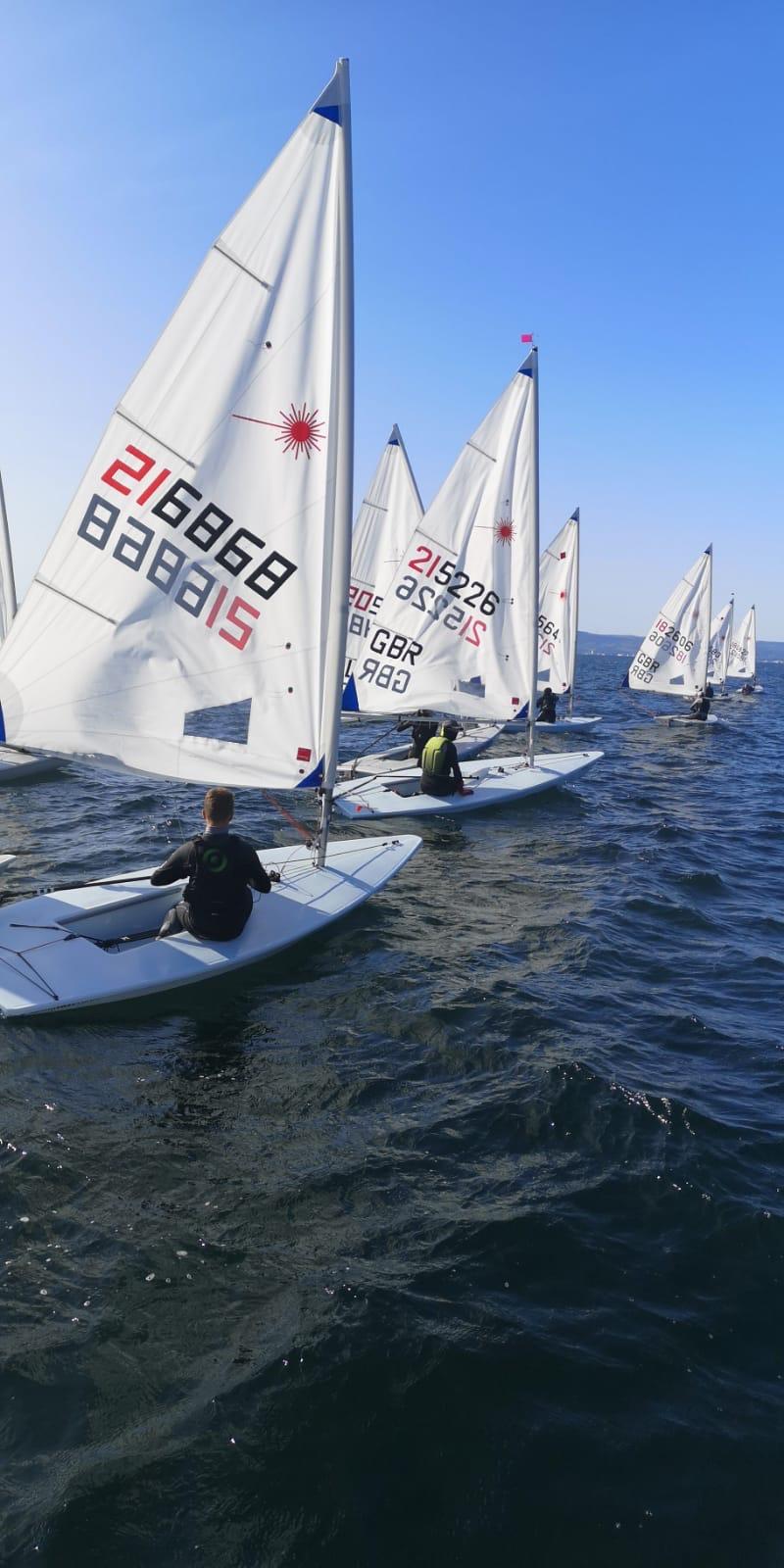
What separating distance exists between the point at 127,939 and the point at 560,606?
22.7 m

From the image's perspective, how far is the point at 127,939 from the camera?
7996 millimetres

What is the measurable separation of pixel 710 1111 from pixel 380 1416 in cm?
352

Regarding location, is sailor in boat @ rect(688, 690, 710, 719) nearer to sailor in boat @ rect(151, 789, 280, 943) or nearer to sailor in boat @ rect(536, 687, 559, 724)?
sailor in boat @ rect(536, 687, 559, 724)

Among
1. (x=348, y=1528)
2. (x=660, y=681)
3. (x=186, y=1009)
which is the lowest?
(x=348, y=1528)

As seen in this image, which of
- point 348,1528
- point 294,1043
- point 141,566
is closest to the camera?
point 348,1528

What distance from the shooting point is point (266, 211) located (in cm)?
710

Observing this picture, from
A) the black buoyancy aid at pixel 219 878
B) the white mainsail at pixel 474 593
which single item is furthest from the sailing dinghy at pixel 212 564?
the white mainsail at pixel 474 593

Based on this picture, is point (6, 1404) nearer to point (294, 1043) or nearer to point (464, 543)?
point (294, 1043)

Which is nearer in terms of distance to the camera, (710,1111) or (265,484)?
(710,1111)

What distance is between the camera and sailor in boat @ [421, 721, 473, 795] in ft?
48.7

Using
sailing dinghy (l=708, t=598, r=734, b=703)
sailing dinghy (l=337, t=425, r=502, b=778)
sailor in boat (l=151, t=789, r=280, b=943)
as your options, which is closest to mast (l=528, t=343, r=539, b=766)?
sailing dinghy (l=337, t=425, r=502, b=778)

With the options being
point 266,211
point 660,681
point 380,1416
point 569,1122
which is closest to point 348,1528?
point 380,1416

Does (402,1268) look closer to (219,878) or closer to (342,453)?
(219,878)

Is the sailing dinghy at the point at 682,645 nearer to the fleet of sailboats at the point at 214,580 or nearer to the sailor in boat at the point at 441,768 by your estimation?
the sailor in boat at the point at 441,768
